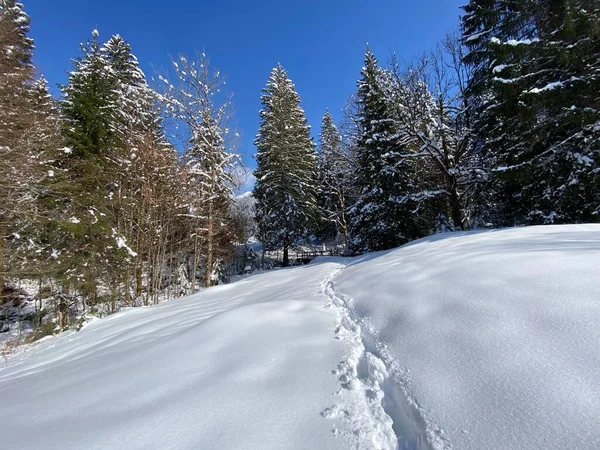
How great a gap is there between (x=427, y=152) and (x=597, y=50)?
512 cm

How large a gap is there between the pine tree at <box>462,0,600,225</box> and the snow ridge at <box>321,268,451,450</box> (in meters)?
8.78

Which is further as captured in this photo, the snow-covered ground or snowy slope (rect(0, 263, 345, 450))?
snowy slope (rect(0, 263, 345, 450))

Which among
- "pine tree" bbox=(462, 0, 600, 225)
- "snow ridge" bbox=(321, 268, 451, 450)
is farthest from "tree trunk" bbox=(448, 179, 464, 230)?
"snow ridge" bbox=(321, 268, 451, 450)

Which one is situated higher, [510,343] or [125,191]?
[125,191]

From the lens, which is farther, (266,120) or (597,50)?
(266,120)

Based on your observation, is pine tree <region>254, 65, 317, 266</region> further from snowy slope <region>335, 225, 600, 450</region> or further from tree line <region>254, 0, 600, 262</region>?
snowy slope <region>335, 225, 600, 450</region>

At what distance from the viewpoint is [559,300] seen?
2.09 m

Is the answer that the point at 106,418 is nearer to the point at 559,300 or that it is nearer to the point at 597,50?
the point at 559,300

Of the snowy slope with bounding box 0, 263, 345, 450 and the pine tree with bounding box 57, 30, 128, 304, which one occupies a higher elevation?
the pine tree with bounding box 57, 30, 128, 304

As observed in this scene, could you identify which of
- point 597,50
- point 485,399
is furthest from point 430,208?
point 485,399

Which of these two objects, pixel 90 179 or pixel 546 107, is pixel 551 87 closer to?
pixel 546 107

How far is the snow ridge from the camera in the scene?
1547 mm

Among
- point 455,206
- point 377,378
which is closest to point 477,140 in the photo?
point 455,206

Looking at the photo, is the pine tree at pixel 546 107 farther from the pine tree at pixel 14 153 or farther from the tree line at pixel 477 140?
the pine tree at pixel 14 153
